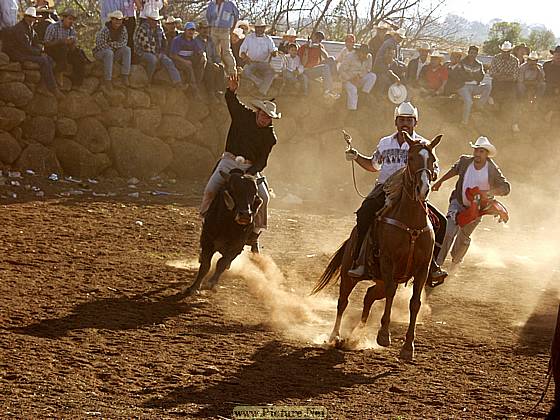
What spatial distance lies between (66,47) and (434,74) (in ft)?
27.4

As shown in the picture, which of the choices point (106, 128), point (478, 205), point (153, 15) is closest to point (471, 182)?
point (478, 205)

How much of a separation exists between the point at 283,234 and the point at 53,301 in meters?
6.74

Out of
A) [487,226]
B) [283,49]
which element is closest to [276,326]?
[487,226]

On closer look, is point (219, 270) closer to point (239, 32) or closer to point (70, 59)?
point (70, 59)

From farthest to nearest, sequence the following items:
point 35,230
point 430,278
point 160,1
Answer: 1. point 160,1
2. point 35,230
3. point 430,278

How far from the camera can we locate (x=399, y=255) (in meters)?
9.15

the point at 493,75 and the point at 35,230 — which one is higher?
the point at 493,75

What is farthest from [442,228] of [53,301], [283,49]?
[283,49]

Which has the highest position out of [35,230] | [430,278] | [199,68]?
[199,68]

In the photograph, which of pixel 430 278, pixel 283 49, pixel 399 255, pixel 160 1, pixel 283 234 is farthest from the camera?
pixel 283 49

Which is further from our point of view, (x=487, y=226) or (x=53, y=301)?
(x=487, y=226)

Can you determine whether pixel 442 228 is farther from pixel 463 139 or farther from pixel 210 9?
pixel 463 139

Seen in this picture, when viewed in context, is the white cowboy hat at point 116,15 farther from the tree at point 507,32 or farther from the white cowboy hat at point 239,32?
the tree at point 507,32

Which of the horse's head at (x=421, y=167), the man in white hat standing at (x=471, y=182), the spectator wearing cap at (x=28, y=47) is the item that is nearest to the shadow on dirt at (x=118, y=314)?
the horse's head at (x=421, y=167)
